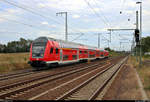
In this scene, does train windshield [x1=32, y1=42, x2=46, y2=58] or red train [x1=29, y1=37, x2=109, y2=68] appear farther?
train windshield [x1=32, y1=42, x2=46, y2=58]

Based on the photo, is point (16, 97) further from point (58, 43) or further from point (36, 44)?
point (58, 43)

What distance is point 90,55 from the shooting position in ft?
124

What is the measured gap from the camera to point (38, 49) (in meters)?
19.1

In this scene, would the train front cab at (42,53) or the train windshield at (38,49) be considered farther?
the train windshield at (38,49)

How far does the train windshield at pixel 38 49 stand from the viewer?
18812 millimetres

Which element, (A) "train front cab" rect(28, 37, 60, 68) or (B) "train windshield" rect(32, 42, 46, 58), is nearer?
(A) "train front cab" rect(28, 37, 60, 68)

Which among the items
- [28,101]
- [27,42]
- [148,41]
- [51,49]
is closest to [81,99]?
[28,101]

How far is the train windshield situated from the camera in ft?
61.7

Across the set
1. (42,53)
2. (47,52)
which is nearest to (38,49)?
(42,53)

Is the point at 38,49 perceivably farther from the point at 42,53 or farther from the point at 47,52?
the point at 47,52

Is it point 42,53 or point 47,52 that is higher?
point 47,52

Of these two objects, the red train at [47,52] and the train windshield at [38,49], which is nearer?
the red train at [47,52]

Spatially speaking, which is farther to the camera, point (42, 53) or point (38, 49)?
point (38, 49)

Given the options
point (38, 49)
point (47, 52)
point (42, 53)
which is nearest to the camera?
point (42, 53)
